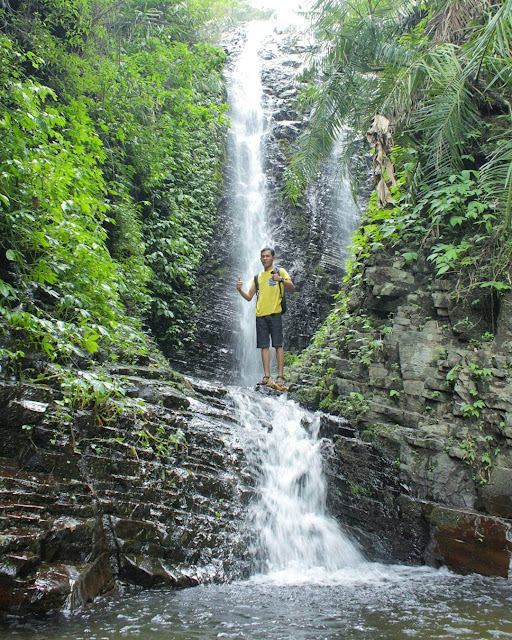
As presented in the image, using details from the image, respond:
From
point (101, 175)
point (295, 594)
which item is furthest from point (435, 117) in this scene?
point (295, 594)

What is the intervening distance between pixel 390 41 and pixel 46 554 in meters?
9.43

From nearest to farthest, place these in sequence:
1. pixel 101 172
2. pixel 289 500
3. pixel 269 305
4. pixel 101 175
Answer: pixel 289 500 → pixel 101 172 → pixel 101 175 → pixel 269 305

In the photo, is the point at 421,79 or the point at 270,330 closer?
the point at 421,79

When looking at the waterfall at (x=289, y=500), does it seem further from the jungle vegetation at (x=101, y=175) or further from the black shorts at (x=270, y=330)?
the jungle vegetation at (x=101, y=175)

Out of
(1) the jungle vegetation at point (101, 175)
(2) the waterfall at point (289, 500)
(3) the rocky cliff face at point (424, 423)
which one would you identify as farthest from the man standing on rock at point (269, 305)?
(1) the jungle vegetation at point (101, 175)

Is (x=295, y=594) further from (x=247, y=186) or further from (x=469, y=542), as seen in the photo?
(x=247, y=186)

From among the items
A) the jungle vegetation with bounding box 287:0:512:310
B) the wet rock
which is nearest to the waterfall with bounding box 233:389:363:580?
the wet rock

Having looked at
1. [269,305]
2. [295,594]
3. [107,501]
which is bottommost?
[295,594]

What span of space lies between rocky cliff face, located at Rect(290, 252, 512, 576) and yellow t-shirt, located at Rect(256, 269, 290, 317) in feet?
4.51

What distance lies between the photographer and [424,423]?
19.1ft

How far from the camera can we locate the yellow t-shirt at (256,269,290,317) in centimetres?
777

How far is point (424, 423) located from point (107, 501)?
12.7ft

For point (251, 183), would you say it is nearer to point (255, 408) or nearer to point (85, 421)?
point (255, 408)

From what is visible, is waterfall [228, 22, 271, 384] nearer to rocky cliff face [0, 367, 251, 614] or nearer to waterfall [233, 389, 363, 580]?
waterfall [233, 389, 363, 580]
